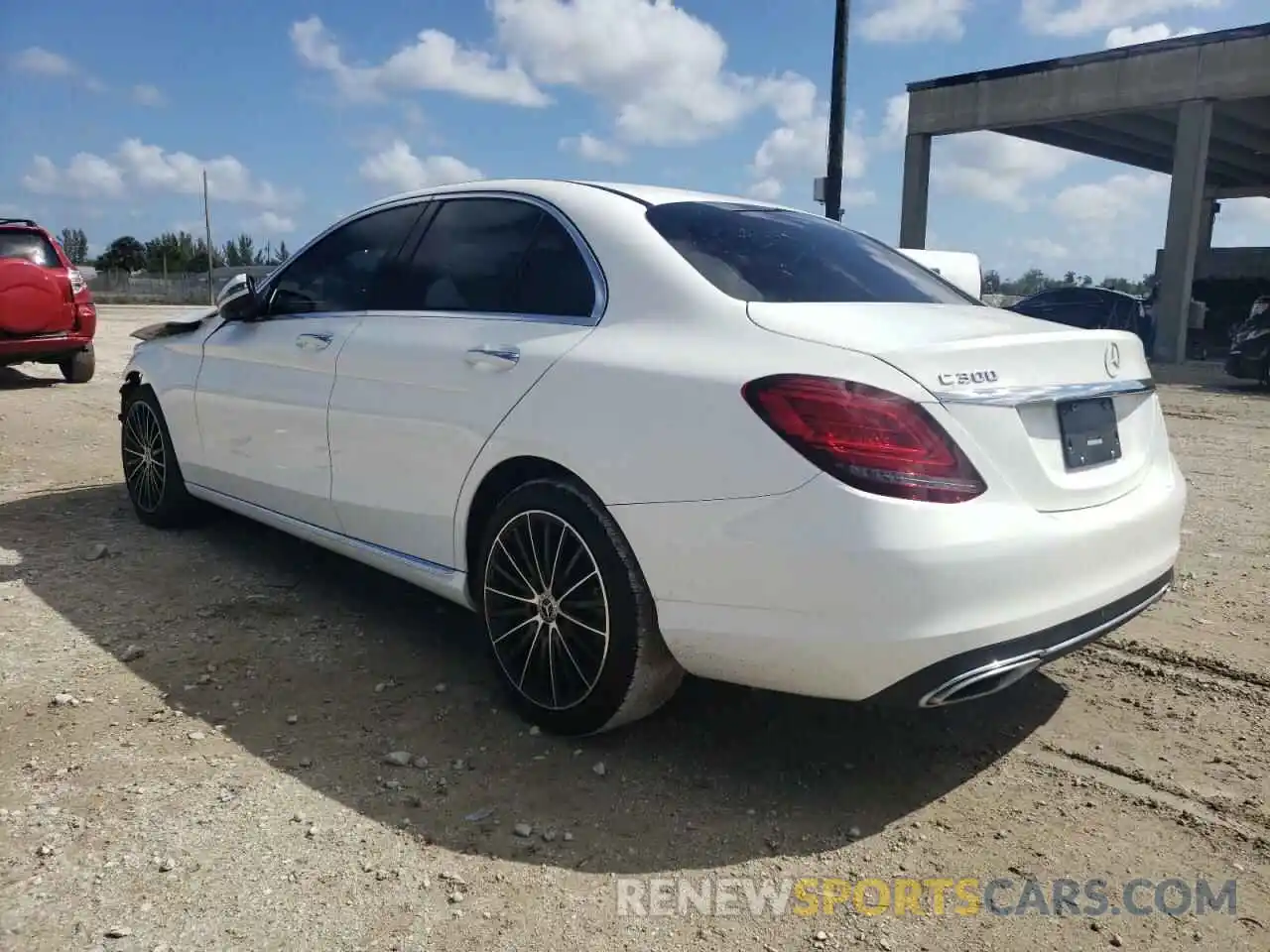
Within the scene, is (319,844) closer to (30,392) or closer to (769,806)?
(769,806)

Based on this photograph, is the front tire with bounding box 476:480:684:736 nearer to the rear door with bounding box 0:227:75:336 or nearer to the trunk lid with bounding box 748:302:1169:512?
the trunk lid with bounding box 748:302:1169:512

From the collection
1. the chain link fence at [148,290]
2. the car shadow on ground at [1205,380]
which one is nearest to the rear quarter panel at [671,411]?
the car shadow on ground at [1205,380]

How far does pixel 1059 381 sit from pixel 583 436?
1.24 m

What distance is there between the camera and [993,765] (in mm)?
2822

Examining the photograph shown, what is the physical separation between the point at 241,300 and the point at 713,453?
108 inches

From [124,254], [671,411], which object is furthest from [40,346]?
[124,254]

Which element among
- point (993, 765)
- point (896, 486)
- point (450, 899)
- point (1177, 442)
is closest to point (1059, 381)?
point (896, 486)

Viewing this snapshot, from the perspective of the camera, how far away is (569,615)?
2.79m

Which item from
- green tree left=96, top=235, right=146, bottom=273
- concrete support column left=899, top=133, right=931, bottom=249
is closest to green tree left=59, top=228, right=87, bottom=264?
green tree left=96, top=235, right=146, bottom=273

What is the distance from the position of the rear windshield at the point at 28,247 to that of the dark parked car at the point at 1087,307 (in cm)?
1451

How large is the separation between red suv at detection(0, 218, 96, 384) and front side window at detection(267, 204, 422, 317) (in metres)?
7.98

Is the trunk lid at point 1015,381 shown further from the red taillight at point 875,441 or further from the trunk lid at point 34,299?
the trunk lid at point 34,299

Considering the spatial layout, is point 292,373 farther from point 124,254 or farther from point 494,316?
point 124,254
